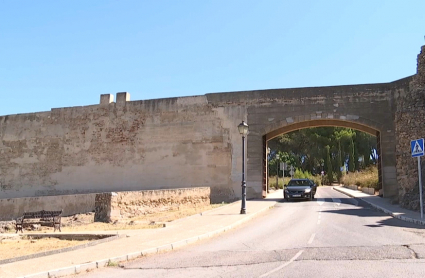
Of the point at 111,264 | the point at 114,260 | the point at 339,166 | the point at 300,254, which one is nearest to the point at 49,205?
the point at 114,260

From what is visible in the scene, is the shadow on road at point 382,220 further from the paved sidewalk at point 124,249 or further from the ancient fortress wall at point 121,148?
the ancient fortress wall at point 121,148

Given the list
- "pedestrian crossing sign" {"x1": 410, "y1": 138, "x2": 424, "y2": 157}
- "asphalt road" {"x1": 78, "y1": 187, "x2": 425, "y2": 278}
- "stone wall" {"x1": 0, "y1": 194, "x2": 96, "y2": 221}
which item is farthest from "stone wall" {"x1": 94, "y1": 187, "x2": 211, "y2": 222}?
"pedestrian crossing sign" {"x1": 410, "y1": 138, "x2": 424, "y2": 157}

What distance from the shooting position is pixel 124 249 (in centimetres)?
945

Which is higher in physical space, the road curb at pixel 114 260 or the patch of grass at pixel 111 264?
the road curb at pixel 114 260

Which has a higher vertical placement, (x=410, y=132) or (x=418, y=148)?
(x=410, y=132)

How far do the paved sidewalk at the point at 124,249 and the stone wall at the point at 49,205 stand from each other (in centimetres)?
641

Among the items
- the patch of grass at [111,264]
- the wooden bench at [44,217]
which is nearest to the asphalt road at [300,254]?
the patch of grass at [111,264]

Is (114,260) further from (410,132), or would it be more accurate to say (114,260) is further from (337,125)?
(337,125)

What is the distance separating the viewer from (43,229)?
1661cm

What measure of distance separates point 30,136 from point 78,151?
5.03 m

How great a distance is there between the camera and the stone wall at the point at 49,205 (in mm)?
18844

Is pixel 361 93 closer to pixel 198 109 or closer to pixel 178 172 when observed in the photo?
pixel 198 109

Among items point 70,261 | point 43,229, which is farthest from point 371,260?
point 43,229

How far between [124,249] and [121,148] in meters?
19.4
